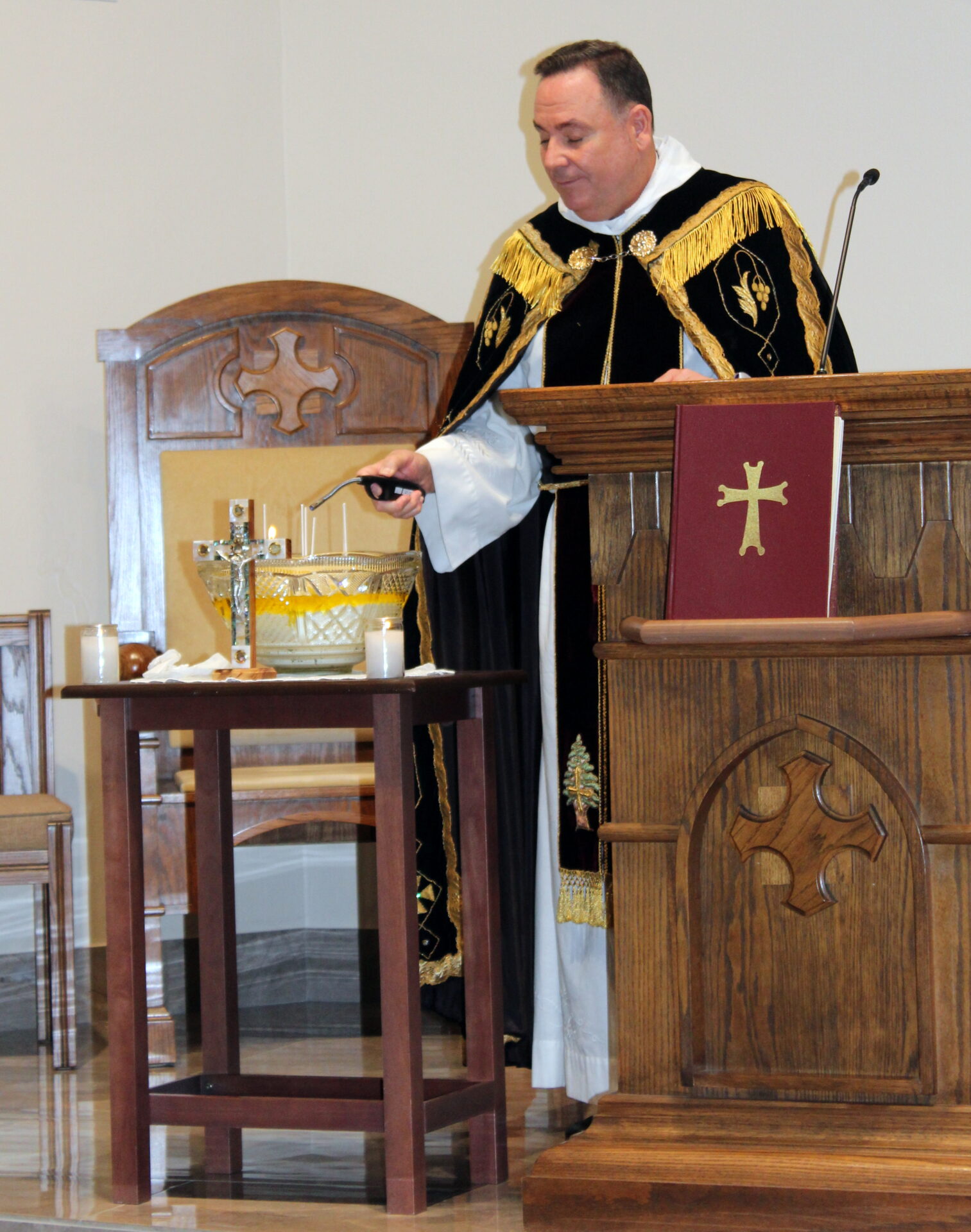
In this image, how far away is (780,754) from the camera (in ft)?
6.66

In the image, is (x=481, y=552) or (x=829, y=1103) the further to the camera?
(x=481, y=552)

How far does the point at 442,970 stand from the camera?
9.93 ft

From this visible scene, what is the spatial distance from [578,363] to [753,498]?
0.98m

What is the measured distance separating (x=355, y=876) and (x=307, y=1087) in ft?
6.72

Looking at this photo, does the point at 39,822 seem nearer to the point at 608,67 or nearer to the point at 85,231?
the point at 85,231

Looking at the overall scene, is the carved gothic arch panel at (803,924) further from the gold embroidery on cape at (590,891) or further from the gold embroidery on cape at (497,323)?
the gold embroidery on cape at (497,323)

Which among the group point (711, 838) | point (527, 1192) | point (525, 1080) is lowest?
point (525, 1080)

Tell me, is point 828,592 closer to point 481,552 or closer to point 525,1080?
point 481,552

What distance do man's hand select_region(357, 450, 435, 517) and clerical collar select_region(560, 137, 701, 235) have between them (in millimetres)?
557

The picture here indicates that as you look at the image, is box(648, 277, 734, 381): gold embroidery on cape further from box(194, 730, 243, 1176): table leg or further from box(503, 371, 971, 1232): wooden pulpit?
box(194, 730, 243, 1176): table leg

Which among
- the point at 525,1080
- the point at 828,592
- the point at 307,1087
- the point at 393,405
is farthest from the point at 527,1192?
the point at 393,405

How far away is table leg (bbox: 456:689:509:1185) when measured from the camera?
2508mm

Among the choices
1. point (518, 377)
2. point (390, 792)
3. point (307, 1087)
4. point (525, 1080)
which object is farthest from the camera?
point (525, 1080)

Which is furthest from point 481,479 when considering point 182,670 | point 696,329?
point 182,670
